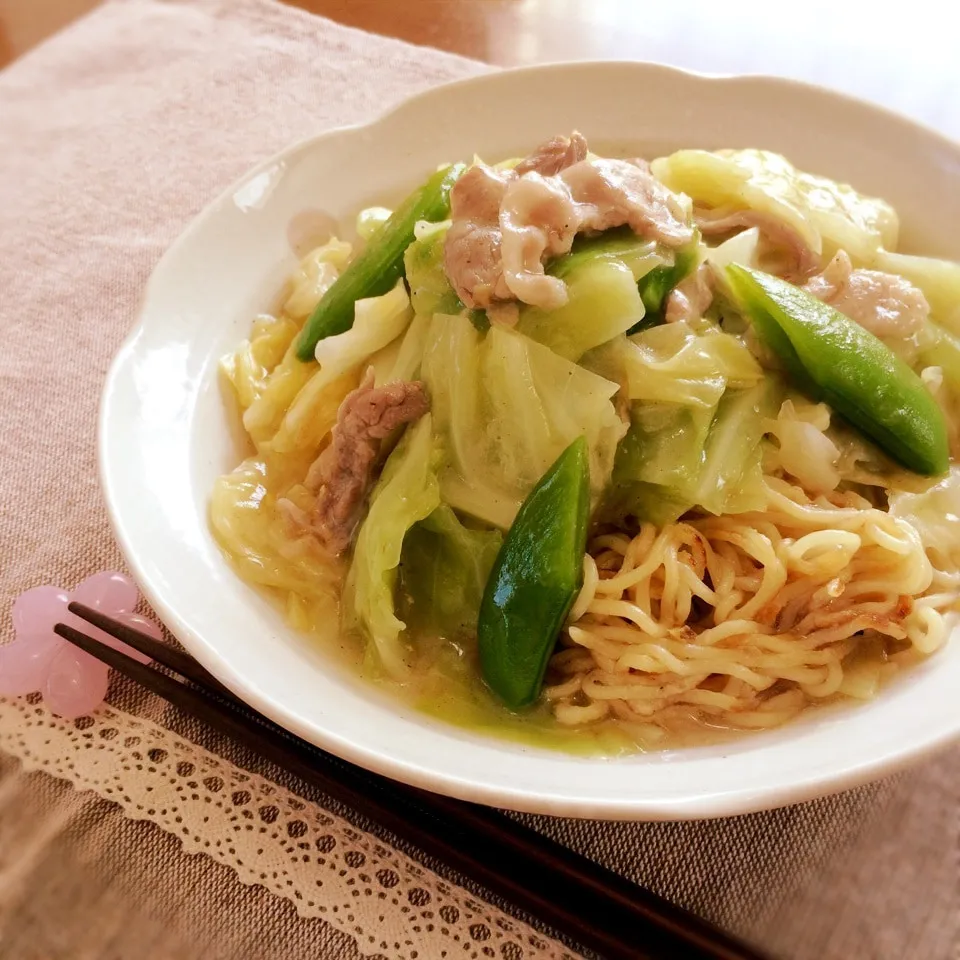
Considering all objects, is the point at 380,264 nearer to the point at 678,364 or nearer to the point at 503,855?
the point at 678,364

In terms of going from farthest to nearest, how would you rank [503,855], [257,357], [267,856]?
[257,357], [267,856], [503,855]

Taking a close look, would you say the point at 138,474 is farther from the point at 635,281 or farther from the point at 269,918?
the point at 635,281

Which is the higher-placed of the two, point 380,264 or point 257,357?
point 380,264

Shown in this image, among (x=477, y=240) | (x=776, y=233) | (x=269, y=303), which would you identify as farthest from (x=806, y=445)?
(x=269, y=303)

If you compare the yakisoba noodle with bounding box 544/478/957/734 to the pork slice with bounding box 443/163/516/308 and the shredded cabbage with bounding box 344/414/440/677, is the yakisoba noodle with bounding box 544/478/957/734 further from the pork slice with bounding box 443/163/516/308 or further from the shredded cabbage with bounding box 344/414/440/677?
the pork slice with bounding box 443/163/516/308

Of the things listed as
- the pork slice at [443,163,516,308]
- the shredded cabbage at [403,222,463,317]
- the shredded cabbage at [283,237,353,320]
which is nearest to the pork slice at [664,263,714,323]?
the pork slice at [443,163,516,308]

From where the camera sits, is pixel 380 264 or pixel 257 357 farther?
pixel 257 357

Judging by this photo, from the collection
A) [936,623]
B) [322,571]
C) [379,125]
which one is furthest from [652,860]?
[379,125]

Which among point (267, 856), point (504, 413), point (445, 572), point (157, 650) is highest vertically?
point (504, 413)
